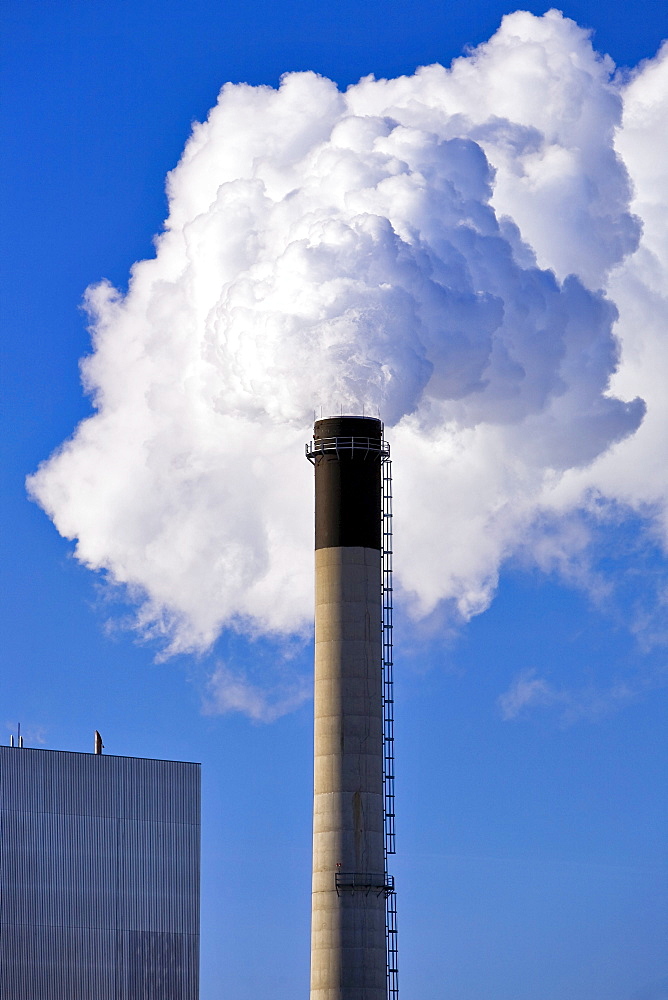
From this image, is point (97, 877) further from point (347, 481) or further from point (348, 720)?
point (347, 481)

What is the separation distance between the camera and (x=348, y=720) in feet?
187

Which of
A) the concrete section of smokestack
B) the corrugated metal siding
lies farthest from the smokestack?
the corrugated metal siding

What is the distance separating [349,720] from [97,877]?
921 cm

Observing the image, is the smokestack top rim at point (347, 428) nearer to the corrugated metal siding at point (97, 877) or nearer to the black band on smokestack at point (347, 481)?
the black band on smokestack at point (347, 481)

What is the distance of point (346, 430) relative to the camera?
58938 mm

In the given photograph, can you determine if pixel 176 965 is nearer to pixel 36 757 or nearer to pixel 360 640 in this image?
pixel 36 757

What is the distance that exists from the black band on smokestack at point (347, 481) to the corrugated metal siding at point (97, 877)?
9639 mm

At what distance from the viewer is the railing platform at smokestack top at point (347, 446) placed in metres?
58.7

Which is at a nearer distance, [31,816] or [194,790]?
[31,816]

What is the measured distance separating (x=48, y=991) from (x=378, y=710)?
43.3 ft

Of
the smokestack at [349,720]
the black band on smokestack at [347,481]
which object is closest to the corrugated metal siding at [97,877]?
the smokestack at [349,720]

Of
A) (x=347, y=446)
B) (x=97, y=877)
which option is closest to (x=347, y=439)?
(x=347, y=446)

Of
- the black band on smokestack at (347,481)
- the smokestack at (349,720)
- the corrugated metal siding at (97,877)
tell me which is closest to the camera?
the corrugated metal siding at (97,877)

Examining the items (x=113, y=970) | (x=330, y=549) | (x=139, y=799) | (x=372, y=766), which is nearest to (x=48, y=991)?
(x=113, y=970)
